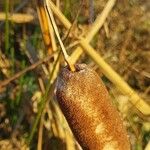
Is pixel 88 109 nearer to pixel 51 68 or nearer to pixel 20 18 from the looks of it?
pixel 51 68

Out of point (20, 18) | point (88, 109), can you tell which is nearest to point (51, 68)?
point (20, 18)

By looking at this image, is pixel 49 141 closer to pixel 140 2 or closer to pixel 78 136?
pixel 78 136

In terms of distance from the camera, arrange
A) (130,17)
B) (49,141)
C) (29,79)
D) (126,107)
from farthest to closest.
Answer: (130,17) → (29,79) → (126,107) → (49,141)

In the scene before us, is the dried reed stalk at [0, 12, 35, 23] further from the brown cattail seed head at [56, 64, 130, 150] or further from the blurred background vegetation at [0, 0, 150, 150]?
the brown cattail seed head at [56, 64, 130, 150]

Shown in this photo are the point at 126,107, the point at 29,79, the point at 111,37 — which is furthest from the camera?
the point at 111,37

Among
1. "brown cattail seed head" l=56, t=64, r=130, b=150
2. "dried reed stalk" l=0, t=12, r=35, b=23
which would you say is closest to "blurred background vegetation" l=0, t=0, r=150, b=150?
"dried reed stalk" l=0, t=12, r=35, b=23

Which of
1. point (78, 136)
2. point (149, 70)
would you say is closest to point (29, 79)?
point (149, 70)

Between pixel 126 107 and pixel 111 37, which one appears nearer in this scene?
pixel 126 107

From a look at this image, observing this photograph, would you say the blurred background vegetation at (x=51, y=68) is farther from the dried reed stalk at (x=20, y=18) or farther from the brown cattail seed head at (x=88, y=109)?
the brown cattail seed head at (x=88, y=109)
